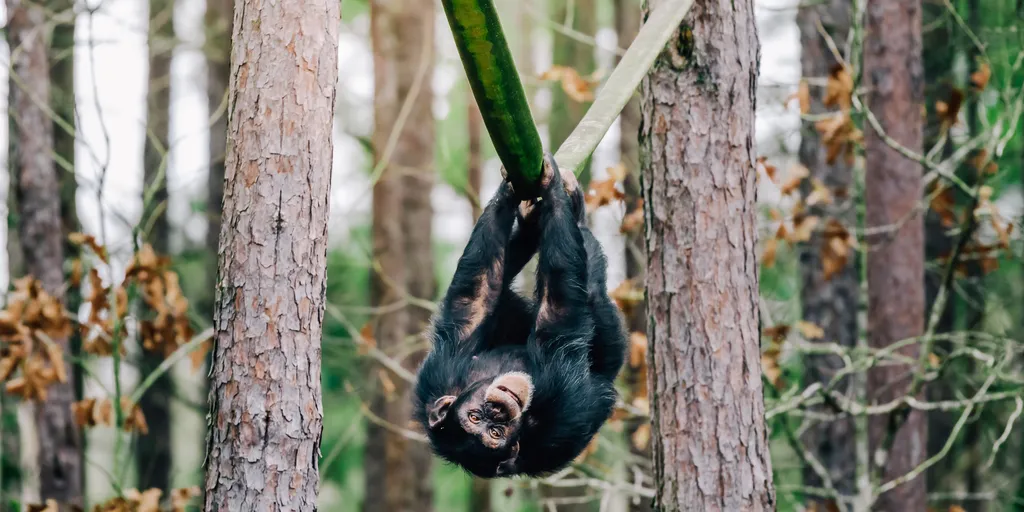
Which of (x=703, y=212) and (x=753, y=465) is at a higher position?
(x=703, y=212)

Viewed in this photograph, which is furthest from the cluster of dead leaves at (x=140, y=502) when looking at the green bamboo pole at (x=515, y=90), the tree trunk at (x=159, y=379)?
the tree trunk at (x=159, y=379)

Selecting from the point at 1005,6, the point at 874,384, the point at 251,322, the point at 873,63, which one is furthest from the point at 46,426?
the point at 1005,6

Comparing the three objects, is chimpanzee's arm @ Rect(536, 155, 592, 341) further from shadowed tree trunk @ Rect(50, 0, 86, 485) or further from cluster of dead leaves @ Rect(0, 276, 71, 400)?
shadowed tree trunk @ Rect(50, 0, 86, 485)

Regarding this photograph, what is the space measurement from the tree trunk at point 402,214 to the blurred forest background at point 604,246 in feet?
0.10

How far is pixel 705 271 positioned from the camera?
4465 millimetres

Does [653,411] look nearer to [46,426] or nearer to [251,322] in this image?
[251,322]

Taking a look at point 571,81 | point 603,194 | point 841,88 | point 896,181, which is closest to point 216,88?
point 571,81

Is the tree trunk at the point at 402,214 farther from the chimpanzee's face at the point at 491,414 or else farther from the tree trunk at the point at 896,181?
the chimpanzee's face at the point at 491,414

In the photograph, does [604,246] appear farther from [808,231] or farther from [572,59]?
[572,59]

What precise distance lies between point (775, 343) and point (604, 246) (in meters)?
1.32

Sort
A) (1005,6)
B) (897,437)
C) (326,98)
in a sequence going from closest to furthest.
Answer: (326,98)
(897,437)
(1005,6)

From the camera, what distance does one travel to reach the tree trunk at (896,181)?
292 inches

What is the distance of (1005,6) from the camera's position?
33.8 feet

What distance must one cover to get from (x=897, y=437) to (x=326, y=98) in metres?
5.33
